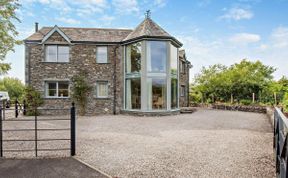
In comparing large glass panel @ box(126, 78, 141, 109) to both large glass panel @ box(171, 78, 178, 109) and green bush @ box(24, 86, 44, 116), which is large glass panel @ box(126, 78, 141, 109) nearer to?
large glass panel @ box(171, 78, 178, 109)

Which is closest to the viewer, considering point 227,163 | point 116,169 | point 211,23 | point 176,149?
point 116,169

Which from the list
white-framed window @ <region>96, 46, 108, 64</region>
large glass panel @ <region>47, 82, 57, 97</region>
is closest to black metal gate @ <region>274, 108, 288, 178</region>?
white-framed window @ <region>96, 46, 108, 64</region>

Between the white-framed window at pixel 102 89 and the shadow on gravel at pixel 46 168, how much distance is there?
12.0m

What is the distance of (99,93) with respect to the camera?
17.2m

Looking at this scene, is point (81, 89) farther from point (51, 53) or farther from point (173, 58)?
point (173, 58)

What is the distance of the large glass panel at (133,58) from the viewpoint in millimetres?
15922

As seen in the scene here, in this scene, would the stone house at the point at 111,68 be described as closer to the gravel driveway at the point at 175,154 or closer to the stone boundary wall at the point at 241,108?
the stone boundary wall at the point at 241,108

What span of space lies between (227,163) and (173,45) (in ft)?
43.4

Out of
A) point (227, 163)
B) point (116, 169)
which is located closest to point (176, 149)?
point (227, 163)

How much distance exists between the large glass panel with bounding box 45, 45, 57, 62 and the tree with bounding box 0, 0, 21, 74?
2.30 m

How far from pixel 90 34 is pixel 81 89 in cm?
525

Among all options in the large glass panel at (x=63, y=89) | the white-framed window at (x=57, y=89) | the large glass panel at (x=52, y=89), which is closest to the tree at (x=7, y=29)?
the large glass panel at (x=52, y=89)

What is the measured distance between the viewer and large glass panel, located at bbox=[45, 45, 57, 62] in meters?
16.5

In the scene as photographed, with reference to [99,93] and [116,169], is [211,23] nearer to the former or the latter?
[99,93]
